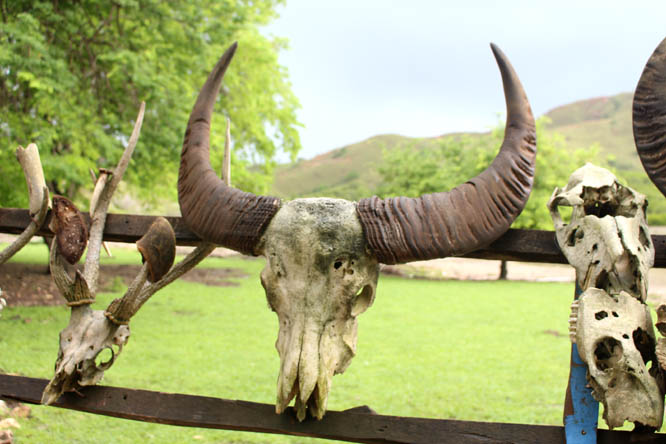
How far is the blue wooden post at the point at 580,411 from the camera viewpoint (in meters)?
2.19

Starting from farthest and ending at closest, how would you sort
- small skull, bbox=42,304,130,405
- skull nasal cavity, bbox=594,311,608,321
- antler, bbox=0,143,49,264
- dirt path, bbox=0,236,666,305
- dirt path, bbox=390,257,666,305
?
dirt path, bbox=390,257,666,305
dirt path, bbox=0,236,666,305
antler, bbox=0,143,49,264
small skull, bbox=42,304,130,405
skull nasal cavity, bbox=594,311,608,321

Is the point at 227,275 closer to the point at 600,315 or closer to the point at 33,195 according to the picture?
the point at 33,195

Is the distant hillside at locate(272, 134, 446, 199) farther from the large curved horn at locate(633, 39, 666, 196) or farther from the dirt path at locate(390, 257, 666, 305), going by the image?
the large curved horn at locate(633, 39, 666, 196)

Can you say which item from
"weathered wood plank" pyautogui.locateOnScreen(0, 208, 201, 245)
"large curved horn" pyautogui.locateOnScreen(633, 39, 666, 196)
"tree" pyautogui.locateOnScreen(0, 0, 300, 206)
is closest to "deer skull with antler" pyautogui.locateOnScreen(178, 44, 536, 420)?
"large curved horn" pyautogui.locateOnScreen(633, 39, 666, 196)

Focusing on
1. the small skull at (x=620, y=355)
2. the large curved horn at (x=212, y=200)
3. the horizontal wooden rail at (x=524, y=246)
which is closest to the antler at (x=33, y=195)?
the horizontal wooden rail at (x=524, y=246)

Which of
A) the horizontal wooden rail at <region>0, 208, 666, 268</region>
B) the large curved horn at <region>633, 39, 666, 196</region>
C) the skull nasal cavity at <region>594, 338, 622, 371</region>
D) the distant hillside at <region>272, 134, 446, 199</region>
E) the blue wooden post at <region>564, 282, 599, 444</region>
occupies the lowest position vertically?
the blue wooden post at <region>564, 282, 599, 444</region>

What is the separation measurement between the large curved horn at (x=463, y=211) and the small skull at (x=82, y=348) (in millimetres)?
1446

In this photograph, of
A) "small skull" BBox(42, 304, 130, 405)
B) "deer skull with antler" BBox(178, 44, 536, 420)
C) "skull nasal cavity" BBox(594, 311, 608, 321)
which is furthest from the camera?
"small skull" BBox(42, 304, 130, 405)

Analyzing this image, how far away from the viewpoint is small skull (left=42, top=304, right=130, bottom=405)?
8.34 feet

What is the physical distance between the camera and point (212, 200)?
8.18ft

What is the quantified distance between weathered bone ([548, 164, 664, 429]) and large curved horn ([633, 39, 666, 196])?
141 mm

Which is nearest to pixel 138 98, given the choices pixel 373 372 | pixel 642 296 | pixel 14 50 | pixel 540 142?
pixel 14 50

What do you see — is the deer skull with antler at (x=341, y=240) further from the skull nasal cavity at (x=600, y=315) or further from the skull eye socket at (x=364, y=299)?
the skull nasal cavity at (x=600, y=315)

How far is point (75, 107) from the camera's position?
8.70 m
